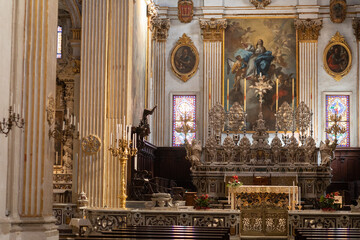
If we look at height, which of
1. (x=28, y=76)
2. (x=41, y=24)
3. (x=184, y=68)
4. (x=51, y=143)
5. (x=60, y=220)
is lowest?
(x=60, y=220)

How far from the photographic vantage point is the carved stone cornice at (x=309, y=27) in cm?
3219

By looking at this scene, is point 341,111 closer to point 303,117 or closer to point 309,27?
point 303,117

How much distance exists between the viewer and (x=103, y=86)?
72.2ft

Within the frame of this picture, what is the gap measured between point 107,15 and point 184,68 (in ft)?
35.0

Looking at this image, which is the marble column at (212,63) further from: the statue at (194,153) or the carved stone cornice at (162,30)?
the statue at (194,153)

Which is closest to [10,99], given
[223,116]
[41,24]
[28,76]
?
[28,76]

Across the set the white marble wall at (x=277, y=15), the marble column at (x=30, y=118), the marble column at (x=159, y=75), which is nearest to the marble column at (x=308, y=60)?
the white marble wall at (x=277, y=15)

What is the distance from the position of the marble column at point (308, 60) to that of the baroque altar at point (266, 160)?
8.39 ft

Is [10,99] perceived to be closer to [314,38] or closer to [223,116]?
[223,116]

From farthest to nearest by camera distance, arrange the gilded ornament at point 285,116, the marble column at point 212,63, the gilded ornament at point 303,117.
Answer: the marble column at point 212,63 < the gilded ornament at point 285,116 < the gilded ornament at point 303,117

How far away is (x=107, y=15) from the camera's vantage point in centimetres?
2256

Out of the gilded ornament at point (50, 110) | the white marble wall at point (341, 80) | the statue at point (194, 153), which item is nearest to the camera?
the gilded ornament at point (50, 110)

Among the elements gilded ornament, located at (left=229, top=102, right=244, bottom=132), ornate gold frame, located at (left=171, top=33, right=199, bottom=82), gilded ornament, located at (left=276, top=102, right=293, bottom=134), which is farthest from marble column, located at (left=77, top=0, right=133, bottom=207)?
ornate gold frame, located at (left=171, top=33, right=199, bottom=82)

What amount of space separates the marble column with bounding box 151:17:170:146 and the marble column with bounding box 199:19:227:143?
6.41 ft
